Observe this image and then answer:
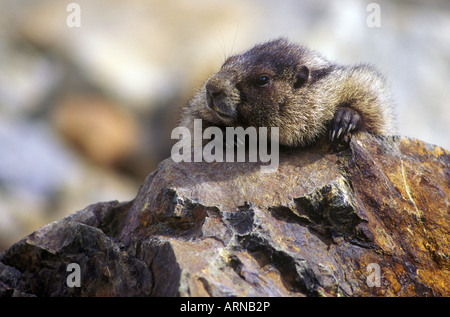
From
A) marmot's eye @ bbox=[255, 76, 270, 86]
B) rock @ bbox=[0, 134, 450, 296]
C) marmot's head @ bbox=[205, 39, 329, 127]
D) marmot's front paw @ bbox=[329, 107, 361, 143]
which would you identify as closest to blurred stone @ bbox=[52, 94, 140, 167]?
marmot's head @ bbox=[205, 39, 329, 127]

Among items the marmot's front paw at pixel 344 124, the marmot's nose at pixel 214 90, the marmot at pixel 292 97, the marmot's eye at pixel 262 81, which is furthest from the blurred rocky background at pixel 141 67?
the marmot's nose at pixel 214 90

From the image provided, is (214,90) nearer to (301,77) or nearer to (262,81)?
(262,81)

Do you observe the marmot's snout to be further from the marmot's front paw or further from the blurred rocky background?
the blurred rocky background

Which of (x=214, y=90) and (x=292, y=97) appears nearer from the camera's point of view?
(x=214, y=90)

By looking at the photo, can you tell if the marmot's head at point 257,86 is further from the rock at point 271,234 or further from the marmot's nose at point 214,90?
the rock at point 271,234

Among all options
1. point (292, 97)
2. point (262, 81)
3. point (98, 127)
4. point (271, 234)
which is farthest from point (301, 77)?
point (98, 127)

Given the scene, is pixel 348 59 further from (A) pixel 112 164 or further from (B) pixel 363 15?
(A) pixel 112 164
